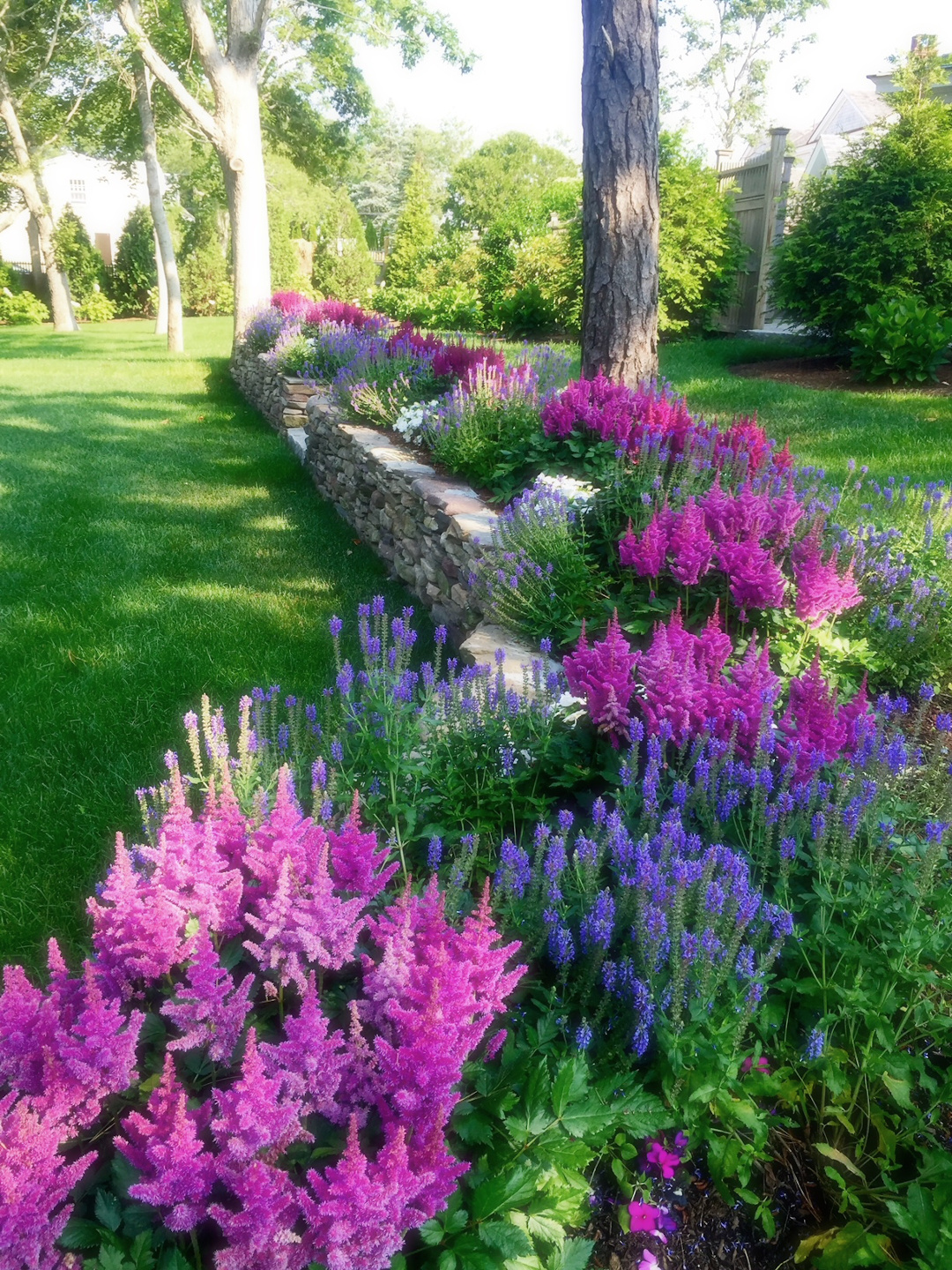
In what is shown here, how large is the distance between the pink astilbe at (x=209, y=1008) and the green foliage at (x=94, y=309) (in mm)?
32185

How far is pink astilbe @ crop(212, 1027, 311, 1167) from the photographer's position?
1233 millimetres

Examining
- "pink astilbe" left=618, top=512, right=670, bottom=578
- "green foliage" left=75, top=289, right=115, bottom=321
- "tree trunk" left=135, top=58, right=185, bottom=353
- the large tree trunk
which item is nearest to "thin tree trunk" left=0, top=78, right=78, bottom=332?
"tree trunk" left=135, top=58, right=185, bottom=353

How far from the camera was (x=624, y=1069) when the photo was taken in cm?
172

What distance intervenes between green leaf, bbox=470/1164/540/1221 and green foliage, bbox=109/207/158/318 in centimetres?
3310

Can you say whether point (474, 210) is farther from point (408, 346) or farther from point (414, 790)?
point (414, 790)

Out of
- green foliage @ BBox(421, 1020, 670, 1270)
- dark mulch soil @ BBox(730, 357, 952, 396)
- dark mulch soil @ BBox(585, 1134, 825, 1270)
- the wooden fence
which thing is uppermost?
the wooden fence

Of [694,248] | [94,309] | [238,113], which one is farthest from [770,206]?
[94,309]

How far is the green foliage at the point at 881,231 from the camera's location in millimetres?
9398

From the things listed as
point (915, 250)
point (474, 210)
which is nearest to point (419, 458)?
point (915, 250)

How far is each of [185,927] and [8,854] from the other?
1536 mm

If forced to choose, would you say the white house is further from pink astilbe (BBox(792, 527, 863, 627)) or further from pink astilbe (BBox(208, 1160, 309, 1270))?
pink astilbe (BBox(208, 1160, 309, 1270))

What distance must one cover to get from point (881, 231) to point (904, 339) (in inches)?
61.9

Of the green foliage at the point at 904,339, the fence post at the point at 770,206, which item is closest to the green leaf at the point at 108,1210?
the green foliage at the point at 904,339

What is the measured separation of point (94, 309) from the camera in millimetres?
29438
